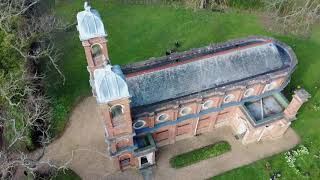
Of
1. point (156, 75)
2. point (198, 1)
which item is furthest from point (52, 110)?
point (198, 1)

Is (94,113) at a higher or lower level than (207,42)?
lower

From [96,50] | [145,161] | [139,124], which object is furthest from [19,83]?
[145,161]

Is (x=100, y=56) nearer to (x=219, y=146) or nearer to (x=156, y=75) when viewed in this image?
(x=156, y=75)

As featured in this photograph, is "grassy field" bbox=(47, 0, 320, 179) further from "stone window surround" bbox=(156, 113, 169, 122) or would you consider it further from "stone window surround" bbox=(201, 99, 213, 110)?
"stone window surround" bbox=(156, 113, 169, 122)

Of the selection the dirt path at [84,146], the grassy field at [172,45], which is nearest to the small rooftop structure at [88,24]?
the dirt path at [84,146]

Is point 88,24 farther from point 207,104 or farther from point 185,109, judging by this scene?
point 207,104

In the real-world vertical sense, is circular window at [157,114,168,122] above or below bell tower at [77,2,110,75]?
below

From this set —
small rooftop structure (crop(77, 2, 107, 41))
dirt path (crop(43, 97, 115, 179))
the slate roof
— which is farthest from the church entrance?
small rooftop structure (crop(77, 2, 107, 41))

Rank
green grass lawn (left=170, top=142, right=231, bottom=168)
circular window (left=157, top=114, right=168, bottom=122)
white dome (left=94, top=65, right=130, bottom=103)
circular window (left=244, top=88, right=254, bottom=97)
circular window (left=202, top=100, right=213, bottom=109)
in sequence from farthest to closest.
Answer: green grass lawn (left=170, top=142, right=231, bottom=168) → circular window (left=244, top=88, right=254, bottom=97) → circular window (left=202, top=100, right=213, bottom=109) → circular window (left=157, top=114, right=168, bottom=122) → white dome (left=94, top=65, right=130, bottom=103)
